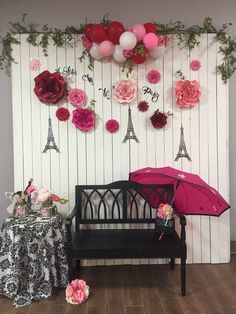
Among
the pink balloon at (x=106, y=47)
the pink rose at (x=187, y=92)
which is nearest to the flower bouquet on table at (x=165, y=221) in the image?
the pink rose at (x=187, y=92)

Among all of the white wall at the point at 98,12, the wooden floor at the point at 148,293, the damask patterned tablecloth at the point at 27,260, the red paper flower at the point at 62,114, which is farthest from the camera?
the white wall at the point at 98,12

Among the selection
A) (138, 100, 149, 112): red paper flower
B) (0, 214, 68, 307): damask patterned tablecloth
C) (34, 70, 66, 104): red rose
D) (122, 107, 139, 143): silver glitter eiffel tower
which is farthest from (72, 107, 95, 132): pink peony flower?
(0, 214, 68, 307): damask patterned tablecloth

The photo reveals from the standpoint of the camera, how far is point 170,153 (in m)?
3.60

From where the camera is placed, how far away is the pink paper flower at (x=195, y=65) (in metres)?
3.54

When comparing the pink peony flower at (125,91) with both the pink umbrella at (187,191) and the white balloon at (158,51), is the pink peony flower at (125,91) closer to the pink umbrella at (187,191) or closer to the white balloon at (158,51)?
the white balloon at (158,51)

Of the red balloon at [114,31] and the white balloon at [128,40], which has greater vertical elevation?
the red balloon at [114,31]

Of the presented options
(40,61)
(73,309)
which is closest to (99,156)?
(40,61)

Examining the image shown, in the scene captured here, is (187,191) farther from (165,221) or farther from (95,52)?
(95,52)

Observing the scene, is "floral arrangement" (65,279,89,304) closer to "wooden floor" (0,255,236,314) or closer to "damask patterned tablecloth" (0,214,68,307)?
"wooden floor" (0,255,236,314)

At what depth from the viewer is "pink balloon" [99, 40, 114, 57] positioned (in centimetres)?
327

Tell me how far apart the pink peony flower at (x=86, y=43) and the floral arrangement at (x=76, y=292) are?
2.15 m

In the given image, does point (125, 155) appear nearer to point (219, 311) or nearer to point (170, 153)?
point (170, 153)

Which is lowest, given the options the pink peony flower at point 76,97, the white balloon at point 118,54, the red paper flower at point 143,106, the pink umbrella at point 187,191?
the pink umbrella at point 187,191

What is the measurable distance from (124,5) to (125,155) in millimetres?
1559
